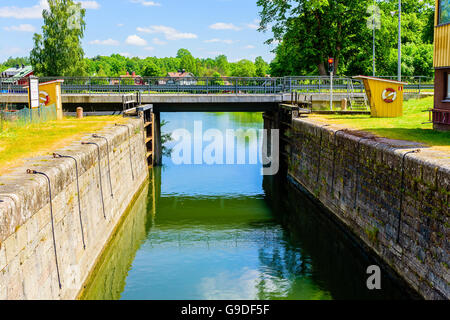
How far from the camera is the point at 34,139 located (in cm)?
1689

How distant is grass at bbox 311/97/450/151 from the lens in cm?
1515

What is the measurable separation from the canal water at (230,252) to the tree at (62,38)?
38.2m

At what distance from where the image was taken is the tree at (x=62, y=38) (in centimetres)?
5822

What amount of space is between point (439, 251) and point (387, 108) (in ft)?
50.0

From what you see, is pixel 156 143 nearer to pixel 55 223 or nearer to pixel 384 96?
pixel 384 96

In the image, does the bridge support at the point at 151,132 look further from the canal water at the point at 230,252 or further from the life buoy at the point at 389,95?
the life buoy at the point at 389,95

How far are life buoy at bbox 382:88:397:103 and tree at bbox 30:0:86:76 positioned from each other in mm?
42312

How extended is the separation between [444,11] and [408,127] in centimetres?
402

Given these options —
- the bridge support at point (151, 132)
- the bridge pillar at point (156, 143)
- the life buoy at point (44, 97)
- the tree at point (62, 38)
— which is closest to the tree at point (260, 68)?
the tree at point (62, 38)

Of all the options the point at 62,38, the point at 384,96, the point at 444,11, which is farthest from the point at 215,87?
the point at 62,38

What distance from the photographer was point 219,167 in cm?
3192

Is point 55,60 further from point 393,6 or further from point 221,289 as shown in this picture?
point 221,289

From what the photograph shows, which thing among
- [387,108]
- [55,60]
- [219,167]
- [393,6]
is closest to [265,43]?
[393,6]

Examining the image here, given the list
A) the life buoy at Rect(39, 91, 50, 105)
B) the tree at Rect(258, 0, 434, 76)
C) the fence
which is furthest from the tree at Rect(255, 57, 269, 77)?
the fence
